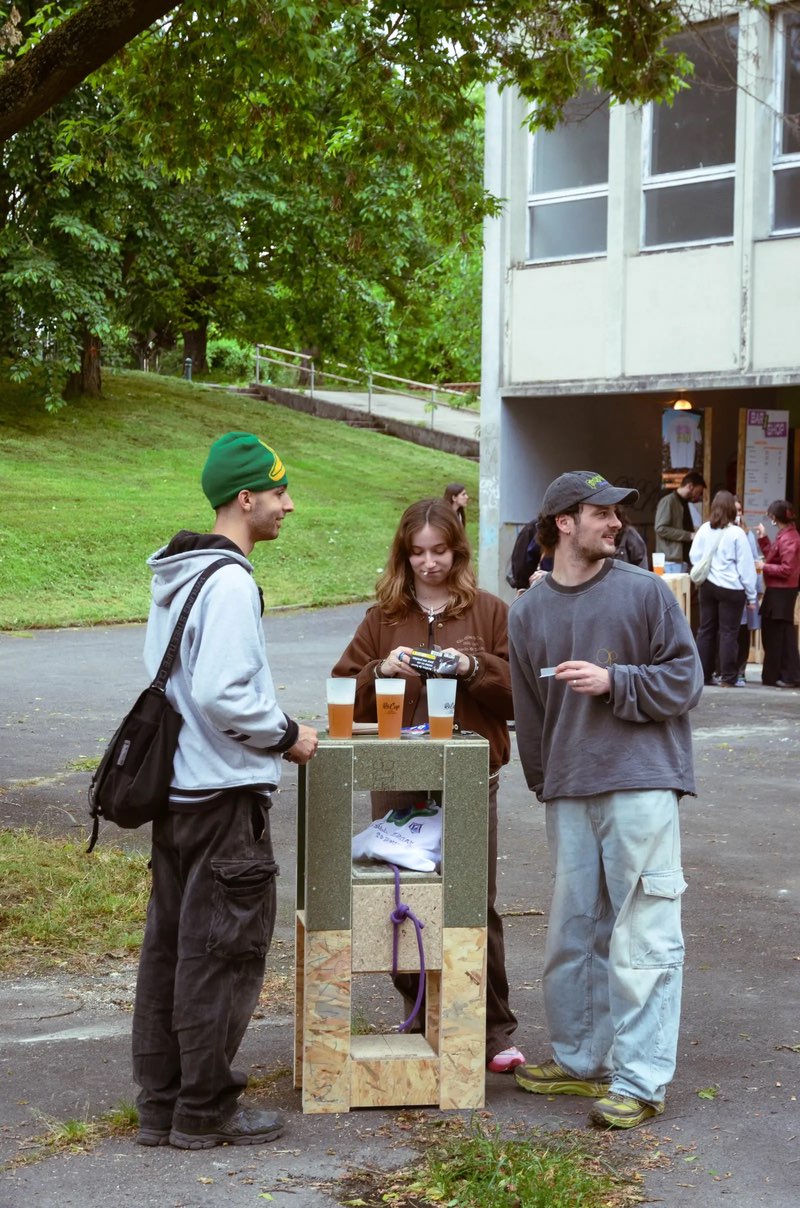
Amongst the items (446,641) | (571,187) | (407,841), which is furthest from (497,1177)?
(571,187)

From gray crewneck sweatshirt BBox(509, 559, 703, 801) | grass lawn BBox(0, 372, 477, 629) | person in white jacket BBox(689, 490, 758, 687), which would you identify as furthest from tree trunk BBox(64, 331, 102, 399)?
gray crewneck sweatshirt BBox(509, 559, 703, 801)

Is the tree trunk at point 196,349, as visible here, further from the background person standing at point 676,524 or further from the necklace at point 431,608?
the necklace at point 431,608

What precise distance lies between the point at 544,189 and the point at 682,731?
53.6 ft

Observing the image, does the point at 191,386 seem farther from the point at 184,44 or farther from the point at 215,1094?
the point at 215,1094

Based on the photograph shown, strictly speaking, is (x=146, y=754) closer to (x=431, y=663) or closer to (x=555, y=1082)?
(x=431, y=663)

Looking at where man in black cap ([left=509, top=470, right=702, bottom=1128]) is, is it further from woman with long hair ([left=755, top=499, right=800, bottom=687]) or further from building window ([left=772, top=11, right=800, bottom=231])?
building window ([left=772, top=11, right=800, bottom=231])

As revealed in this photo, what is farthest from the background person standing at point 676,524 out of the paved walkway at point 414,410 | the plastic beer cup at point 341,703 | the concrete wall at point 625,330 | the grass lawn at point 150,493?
the paved walkway at point 414,410

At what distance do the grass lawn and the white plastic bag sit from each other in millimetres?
14818

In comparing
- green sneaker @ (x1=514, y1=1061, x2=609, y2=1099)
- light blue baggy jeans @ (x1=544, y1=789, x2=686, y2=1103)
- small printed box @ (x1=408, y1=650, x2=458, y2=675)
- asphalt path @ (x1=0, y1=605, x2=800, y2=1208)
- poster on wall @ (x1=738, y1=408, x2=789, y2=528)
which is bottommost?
asphalt path @ (x1=0, y1=605, x2=800, y2=1208)

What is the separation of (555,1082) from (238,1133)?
1068mm

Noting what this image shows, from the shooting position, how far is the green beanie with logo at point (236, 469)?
4.57m

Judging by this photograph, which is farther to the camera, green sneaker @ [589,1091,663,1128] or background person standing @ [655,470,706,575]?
background person standing @ [655,470,706,575]

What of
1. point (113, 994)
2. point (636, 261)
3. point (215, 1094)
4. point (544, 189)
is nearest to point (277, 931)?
point (113, 994)

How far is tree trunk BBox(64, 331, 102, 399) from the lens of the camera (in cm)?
3450
